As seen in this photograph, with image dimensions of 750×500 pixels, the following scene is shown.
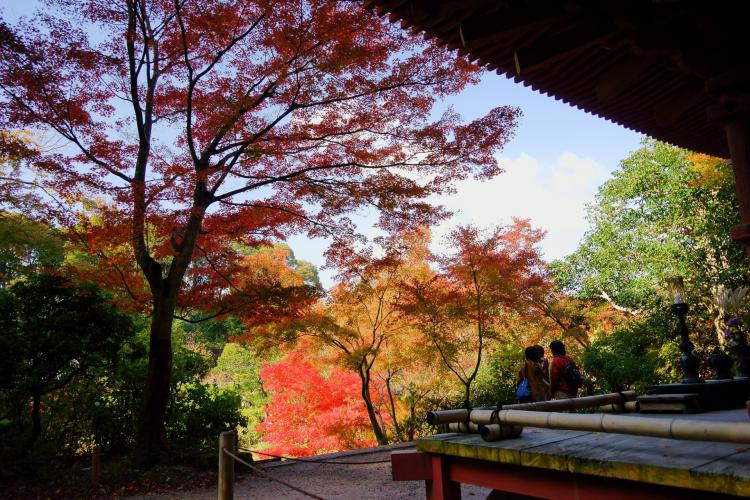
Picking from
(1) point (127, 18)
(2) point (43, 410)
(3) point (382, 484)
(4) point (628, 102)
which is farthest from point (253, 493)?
(1) point (127, 18)

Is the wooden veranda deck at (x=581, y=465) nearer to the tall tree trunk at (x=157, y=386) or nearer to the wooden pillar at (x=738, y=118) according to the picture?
the wooden pillar at (x=738, y=118)

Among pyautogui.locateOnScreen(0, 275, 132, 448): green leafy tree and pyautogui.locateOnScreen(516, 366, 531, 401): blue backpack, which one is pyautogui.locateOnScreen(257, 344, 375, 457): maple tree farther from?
pyautogui.locateOnScreen(516, 366, 531, 401): blue backpack

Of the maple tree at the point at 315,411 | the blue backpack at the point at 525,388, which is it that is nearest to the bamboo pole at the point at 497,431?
the blue backpack at the point at 525,388

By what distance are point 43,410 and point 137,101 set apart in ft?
17.8

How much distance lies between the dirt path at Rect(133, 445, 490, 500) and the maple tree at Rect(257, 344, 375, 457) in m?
4.81

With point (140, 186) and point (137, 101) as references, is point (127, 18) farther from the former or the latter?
point (140, 186)

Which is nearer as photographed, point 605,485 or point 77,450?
point 605,485

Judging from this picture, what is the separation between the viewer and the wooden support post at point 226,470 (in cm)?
302

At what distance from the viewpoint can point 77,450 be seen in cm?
830

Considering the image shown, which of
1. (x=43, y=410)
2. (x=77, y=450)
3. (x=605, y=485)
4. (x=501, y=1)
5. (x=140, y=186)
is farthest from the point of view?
(x=77, y=450)

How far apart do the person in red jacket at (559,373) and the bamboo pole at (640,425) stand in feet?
11.6

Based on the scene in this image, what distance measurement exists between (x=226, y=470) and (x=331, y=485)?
152 inches

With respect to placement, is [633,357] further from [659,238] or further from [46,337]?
[46,337]

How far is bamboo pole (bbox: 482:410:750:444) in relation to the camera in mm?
1391
